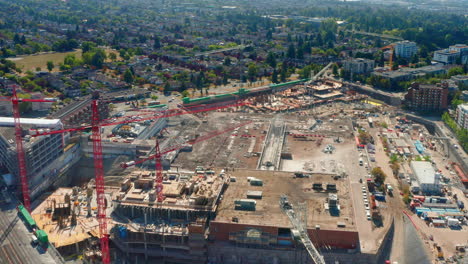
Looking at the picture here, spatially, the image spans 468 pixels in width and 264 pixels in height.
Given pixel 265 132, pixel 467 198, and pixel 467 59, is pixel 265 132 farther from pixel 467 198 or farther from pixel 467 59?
pixel 467 59

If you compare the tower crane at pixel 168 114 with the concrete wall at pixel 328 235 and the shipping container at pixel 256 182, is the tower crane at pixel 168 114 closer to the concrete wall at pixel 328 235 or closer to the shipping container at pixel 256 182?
the shipping container at pixel 256 182

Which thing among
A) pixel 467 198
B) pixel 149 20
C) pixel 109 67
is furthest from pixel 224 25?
pixel 467 198

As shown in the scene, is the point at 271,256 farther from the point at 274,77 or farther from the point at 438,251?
the point at 274,77

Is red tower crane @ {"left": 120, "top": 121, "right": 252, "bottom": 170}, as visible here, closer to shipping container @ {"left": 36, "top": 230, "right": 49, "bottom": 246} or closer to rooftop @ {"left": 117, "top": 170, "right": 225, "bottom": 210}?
rooftop @ {"left": 117, "top": 170, "right": 225, "bottom": 210}

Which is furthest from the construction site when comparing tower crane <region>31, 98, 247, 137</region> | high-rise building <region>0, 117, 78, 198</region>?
high-rise building <region>0, 117, 78, 198</region>

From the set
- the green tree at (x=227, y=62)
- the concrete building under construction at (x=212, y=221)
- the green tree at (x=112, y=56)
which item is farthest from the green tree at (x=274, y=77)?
the concrete building under construction at (x=212, y=221)
